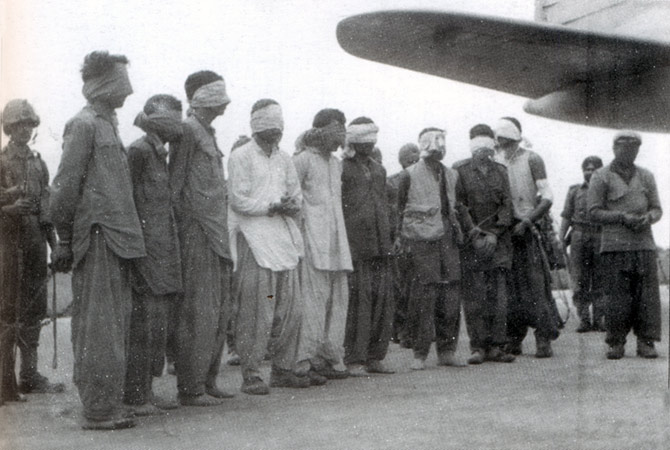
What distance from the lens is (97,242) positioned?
14.4 ft

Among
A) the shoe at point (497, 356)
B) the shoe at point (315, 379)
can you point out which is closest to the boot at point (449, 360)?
the shoe at point (497, 356)

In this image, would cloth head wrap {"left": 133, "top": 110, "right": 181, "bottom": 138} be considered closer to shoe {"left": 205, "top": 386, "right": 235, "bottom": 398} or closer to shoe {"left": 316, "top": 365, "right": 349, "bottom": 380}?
shoe {"left": 205, "top": 386, "right": 235, "bottom": 398}

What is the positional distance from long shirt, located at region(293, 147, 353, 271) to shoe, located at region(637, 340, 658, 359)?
2061 millimetres

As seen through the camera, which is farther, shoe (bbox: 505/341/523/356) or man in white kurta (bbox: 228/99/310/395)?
shoe (bbox: 505/341/523/356)

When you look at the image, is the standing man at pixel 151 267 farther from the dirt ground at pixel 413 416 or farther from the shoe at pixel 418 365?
the shoe at pixel 418 365

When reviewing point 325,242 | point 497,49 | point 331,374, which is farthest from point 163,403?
point 497,49

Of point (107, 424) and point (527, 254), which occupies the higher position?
point (527, 254)

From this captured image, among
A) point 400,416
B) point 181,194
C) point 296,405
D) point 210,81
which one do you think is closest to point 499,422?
point 400,416

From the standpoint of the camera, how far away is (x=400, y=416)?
4.57m

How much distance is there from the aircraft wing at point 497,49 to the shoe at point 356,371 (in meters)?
2.24

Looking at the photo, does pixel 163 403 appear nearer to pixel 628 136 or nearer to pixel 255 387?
pixel 255 387

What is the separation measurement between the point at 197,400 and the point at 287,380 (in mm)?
800

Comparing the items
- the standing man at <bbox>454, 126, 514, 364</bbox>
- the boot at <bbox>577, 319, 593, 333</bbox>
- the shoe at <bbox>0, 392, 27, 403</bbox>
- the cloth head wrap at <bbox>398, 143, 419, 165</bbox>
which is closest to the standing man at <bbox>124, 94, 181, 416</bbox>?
the shoe at <bbox>0, 392, 27, 403</bbox>

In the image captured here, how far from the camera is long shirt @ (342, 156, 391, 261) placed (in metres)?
6.31
